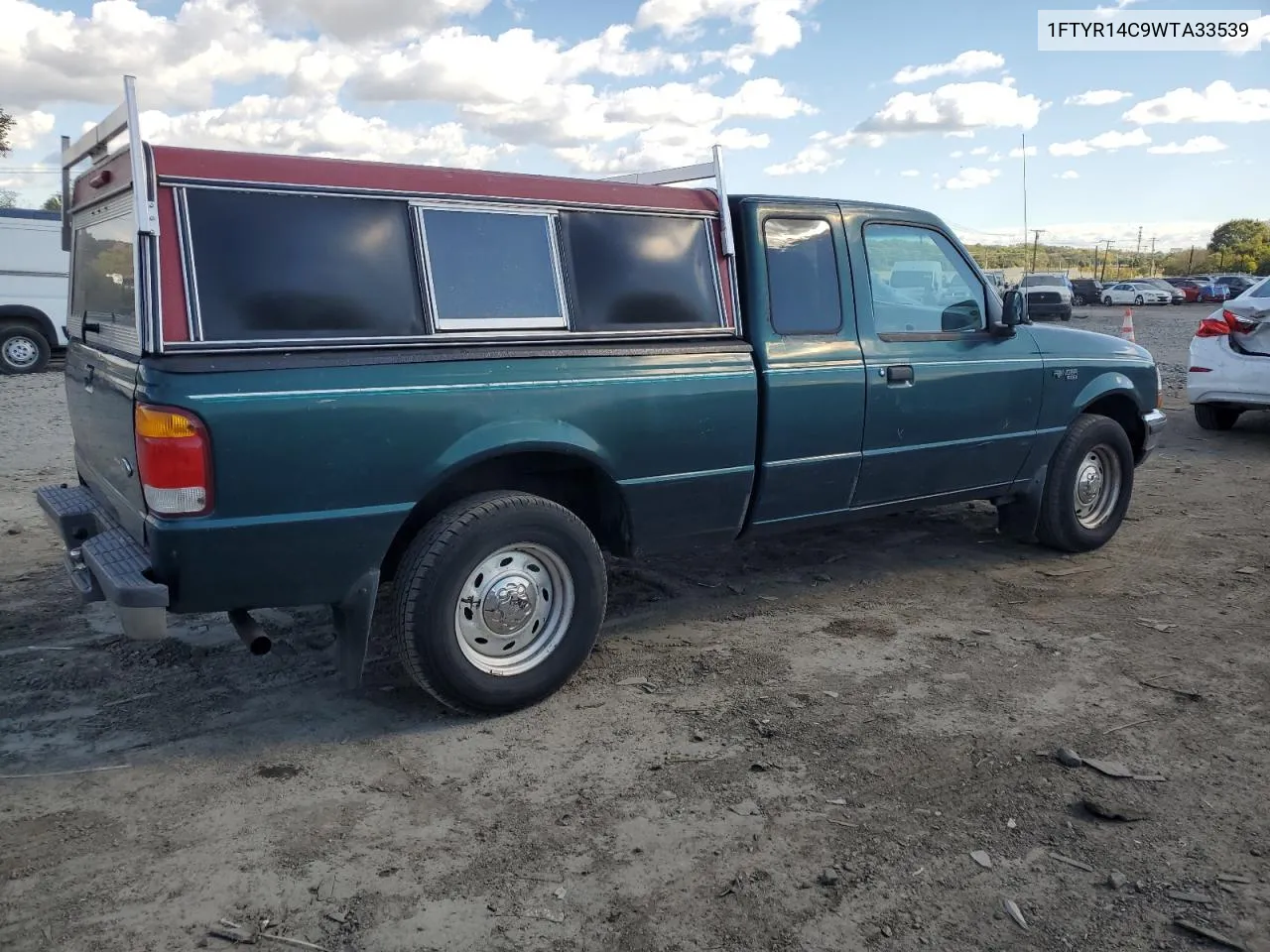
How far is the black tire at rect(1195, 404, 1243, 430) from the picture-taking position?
10.0 metres

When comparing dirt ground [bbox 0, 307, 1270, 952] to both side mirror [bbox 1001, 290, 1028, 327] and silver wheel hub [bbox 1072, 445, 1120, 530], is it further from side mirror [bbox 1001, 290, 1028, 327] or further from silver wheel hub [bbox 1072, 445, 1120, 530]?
side mirror [bbox 1001, 290, 1028, 327]

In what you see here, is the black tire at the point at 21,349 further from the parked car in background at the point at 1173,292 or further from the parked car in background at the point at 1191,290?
the parked car in background at the point at 1191,290

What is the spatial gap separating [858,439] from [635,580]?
1455mm

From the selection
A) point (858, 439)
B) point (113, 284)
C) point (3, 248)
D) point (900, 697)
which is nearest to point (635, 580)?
point (858, 439)

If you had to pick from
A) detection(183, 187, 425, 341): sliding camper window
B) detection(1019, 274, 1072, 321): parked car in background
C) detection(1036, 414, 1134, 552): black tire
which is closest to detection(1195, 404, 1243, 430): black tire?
detection(1036, 414, 1134, 552): black tire

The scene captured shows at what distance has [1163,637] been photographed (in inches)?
182

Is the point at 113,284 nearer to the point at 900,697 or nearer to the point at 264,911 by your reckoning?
the point at 264,911

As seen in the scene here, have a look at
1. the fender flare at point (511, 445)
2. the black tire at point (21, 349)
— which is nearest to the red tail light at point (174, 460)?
the fender flare at point (511, 445)

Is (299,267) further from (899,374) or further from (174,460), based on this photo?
(899,374)

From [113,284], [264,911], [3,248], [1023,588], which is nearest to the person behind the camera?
[264,911]

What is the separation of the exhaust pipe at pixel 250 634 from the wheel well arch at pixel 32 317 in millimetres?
12496

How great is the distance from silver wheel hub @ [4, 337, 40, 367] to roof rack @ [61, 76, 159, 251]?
36.5ft

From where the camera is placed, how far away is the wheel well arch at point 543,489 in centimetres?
380

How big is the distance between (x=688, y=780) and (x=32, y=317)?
13927 mm
